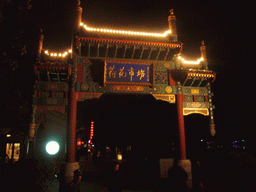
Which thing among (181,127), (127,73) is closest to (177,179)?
(181,127)

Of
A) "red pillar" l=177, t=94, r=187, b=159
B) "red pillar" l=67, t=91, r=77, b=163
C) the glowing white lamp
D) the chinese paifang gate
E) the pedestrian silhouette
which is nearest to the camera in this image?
the pedestrian silhouette

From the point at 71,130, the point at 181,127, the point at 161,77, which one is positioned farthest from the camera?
the point at 161,77

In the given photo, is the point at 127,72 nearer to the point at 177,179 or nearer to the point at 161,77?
the point at 161,77

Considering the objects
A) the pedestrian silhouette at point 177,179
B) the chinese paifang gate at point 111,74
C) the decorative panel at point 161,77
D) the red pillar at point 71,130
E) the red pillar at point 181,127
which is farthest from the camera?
the decorative panel at point 161,77

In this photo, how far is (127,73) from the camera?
1245cm

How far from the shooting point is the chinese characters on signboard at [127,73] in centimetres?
1223

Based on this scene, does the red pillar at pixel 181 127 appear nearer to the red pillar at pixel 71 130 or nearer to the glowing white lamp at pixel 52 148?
the red pillar at pixel 71 130

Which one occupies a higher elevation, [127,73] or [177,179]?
[127,73]

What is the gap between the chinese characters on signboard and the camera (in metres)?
12.2

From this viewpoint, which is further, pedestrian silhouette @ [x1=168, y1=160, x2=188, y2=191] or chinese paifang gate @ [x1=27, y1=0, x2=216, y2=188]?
chinese paifang gate @ [x1=27, y1=0, x2=216, y2=188]

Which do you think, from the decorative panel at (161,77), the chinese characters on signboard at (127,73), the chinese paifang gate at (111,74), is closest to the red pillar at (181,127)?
the chinese paifang gate at (111,74)

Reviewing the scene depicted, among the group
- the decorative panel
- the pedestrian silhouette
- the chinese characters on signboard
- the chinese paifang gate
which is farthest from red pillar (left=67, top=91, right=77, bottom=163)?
the pedestrian silhouette

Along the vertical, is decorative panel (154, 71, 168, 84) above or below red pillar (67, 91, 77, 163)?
above

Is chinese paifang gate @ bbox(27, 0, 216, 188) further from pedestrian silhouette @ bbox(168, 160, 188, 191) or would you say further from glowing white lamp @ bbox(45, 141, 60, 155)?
pedestrian silhouette @ bbox(168, 160, 188, 191)
